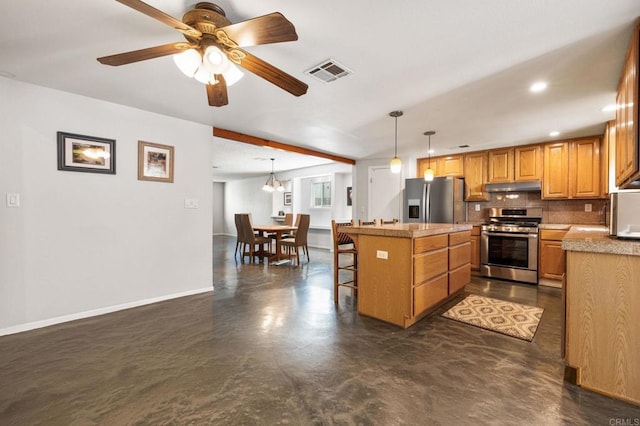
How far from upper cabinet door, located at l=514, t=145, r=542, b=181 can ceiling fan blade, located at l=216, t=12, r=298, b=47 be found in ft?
15.6

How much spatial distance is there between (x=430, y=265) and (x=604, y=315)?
131cm

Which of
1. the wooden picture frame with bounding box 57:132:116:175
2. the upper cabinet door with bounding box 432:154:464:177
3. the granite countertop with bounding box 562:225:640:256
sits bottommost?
the granite countertop with bounding box 562:225:640:256

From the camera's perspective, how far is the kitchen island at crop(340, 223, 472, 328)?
8.64 ft

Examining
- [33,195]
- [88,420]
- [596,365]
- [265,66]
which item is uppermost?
[265,66]

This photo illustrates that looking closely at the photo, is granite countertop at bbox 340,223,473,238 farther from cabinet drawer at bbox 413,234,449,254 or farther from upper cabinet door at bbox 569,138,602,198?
upper cabinet door at bbox 569,138,602,198

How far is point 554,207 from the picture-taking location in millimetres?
4727

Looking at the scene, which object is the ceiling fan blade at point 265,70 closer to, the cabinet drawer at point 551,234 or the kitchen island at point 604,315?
the kitchen island at point 604,315

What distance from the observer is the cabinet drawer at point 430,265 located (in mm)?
2666

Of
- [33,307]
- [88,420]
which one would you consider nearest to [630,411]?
[88,420]

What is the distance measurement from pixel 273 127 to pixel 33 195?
2659 mm

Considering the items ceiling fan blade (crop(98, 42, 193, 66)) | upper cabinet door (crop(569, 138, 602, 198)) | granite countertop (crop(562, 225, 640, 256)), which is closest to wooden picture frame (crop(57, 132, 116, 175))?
ceiling fan blade (crop(98, 42, 193, 66))

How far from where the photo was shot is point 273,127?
404cm

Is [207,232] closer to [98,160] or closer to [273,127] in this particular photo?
[98,160]

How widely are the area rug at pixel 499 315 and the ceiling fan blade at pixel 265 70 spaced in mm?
2657
